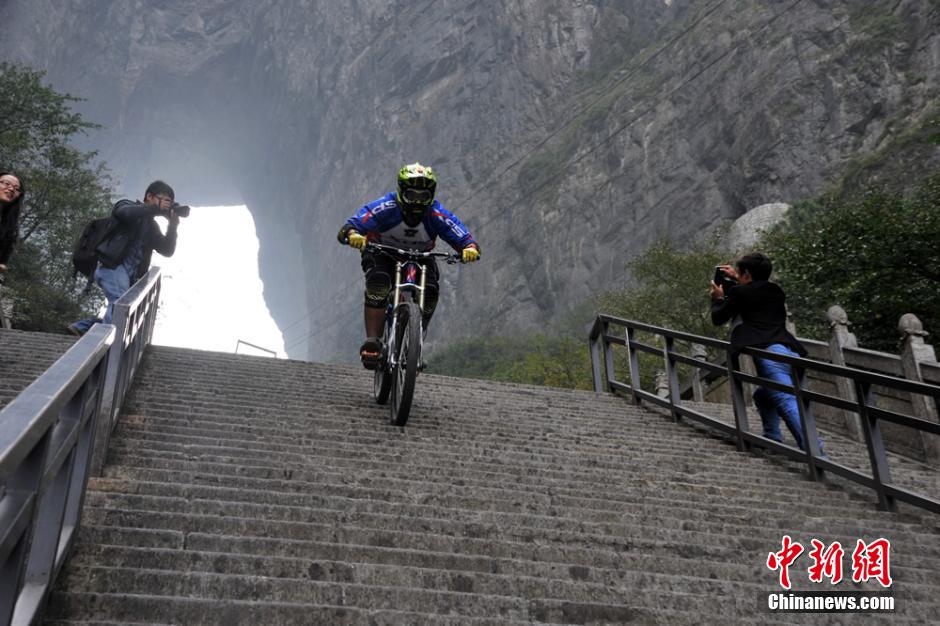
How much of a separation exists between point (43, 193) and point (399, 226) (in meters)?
27.2

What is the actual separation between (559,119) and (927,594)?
67.3 m

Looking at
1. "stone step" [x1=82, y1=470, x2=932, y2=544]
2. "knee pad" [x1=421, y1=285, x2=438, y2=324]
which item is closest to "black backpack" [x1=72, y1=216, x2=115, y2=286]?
"knee pad" [x1=421, y1=285, x2=438, y2=324]

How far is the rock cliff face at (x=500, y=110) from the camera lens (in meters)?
42.3

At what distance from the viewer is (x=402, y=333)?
527 centimetres

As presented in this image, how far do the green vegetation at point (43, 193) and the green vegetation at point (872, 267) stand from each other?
25007mm

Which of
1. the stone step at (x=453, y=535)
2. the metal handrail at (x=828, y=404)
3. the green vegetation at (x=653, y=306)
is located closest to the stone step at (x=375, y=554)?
the stone step at (x=453, y=535)

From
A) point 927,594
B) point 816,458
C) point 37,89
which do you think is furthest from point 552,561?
point 37,89

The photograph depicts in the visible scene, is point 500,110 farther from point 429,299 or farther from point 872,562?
point 872,562

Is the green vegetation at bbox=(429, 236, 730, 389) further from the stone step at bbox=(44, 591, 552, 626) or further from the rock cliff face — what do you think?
the stone step at bbox=(44, 591, 552, 626)

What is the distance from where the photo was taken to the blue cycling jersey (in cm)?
586

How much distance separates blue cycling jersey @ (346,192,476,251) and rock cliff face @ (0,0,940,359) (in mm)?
34944

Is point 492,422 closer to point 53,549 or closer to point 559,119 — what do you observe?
point 53,549

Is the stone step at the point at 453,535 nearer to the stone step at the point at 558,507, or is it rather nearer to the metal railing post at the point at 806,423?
the stone step at the point at 558,507

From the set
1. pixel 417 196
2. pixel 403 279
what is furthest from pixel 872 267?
pixel 403 279
